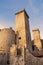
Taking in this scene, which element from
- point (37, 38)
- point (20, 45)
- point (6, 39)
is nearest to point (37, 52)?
point (20, 45)

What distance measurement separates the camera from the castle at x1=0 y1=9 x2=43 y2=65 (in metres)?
17.0

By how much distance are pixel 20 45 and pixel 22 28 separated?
9.77 feet

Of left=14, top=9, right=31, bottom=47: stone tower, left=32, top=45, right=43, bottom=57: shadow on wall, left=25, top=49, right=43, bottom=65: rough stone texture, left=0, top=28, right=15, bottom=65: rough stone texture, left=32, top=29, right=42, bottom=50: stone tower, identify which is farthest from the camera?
left=32, top=29, right=42, bottom=50: stone tower

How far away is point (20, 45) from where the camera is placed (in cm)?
2147

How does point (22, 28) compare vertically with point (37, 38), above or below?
above

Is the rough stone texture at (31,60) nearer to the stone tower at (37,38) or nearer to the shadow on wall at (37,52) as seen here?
the shadow on wall at (37,52)

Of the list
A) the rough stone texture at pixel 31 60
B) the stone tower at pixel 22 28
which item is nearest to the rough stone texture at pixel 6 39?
the stone tower at pixel 22 28

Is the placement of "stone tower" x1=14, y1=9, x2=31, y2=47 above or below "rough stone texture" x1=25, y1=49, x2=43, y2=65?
above

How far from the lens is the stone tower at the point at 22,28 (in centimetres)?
2188

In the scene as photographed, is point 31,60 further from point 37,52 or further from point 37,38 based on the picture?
point 37,38

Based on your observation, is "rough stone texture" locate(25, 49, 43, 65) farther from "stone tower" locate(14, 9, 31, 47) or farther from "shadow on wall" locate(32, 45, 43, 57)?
"stone tower" locate(14, 9, 31, 47)

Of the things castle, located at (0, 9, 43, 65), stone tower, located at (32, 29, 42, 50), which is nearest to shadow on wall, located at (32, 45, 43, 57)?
castle, located at (0, 9, 43, 65)

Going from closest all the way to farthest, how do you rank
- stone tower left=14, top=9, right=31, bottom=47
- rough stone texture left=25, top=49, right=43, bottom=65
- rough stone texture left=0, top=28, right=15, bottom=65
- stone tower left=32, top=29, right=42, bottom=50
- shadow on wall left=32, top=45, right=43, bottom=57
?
rough stone texture left=25, top=49, right=43, bottom=65, rough stone texture left=0, top=28, right=15, bottom=65, shadow on wall left=32, top=45, right=43, bottom=57, stone tower left=14, top=9, right=31, bottom=47, stone tower left=32, top=29, right=42, bottom=50

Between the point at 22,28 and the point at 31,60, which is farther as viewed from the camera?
the point at 22,28
